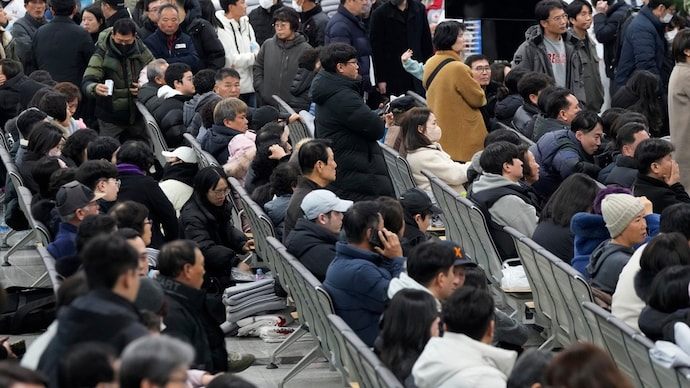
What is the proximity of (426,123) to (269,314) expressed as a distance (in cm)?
215

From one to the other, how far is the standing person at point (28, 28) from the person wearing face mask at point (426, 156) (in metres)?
5.41

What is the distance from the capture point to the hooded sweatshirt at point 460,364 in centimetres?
562

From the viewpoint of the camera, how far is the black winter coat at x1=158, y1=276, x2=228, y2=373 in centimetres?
667

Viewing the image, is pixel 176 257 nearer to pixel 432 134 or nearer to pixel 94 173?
pixel 94 173

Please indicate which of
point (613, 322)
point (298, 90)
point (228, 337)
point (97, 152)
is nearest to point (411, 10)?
point (298, 90)

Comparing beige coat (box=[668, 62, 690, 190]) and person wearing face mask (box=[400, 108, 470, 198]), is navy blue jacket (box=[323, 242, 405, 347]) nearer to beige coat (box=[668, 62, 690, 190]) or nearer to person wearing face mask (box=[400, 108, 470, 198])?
person wearing face mask (box=[400, 108, 470, 198])

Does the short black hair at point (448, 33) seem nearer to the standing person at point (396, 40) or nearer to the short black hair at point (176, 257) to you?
the standing person at point (396, 40)

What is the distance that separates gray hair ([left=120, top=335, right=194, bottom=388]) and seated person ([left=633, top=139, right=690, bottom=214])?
5.17 m

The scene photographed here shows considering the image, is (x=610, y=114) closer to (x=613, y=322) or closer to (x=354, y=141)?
(x=354, y=141)

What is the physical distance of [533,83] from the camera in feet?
40.1

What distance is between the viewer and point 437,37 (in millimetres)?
12289

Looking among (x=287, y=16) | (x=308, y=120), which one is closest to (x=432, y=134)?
(x=308, y=120)

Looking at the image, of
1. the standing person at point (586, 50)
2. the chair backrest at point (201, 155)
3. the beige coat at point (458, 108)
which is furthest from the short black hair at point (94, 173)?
the standing person at point (586, 50)

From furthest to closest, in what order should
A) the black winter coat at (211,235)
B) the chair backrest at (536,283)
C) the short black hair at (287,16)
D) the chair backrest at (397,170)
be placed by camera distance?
the short black hair at (287,16) → the chair backrest at (397,170) → the black winter coat at (211,235) → the chair backrest at (536,283)
